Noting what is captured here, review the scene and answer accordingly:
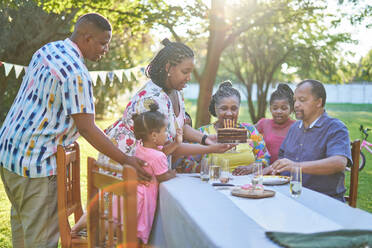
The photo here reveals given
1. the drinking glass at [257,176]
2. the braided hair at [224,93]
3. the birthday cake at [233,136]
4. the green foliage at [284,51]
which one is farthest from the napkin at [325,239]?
the green foliage at [284,51]

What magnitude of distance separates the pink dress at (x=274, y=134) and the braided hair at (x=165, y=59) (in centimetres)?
173

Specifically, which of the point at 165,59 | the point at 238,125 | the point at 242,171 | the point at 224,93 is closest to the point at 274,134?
the point at 238,125

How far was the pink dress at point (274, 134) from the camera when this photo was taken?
473 cm

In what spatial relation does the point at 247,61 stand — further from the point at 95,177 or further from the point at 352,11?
the point at 95,177

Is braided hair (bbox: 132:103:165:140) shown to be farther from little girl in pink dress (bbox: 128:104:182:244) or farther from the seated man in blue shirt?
the seated man in blue shirt

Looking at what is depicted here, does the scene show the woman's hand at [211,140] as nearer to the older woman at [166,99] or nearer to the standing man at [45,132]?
the older woman at [166,99]

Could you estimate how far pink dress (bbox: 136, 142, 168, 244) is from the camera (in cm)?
298

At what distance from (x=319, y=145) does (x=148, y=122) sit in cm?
143

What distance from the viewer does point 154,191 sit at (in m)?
3.14

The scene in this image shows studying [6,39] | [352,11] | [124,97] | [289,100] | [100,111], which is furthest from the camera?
[124,97]

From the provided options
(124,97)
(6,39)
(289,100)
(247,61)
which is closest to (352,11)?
(247,61)

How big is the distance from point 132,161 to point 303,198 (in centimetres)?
107

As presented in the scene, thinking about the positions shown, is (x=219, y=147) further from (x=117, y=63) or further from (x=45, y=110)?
(x=117, y=63)

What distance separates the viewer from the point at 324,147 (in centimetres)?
349
